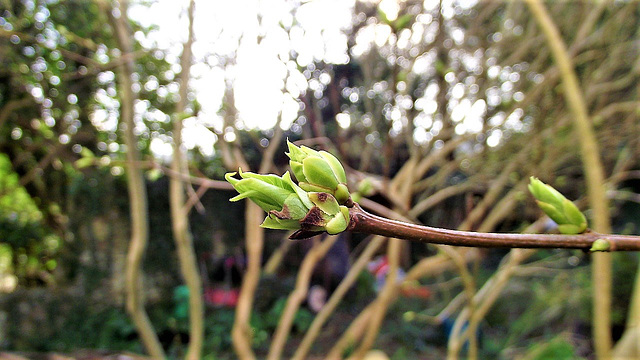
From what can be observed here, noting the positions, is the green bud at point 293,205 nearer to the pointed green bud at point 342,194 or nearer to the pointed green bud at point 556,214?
the pointed green bud at point 342,194

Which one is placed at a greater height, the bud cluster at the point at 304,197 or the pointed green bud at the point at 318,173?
the pointed green bud at the point at 318,173

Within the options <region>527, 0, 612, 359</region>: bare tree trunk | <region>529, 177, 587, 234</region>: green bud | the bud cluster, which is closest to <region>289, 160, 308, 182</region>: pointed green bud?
the bud cluster

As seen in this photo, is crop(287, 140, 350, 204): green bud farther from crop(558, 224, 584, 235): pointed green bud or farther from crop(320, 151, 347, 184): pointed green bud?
crop(558, 224, 584, 235): pointed green bud

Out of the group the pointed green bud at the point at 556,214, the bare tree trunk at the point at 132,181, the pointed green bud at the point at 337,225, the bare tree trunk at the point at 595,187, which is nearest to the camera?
the pointed green bud at the point at 337,225

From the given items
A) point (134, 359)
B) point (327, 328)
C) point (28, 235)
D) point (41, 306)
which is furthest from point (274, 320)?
point (28, 235)

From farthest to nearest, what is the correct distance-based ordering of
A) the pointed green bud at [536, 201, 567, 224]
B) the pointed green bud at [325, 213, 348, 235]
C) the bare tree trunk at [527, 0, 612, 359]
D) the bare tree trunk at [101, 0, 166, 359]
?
the bare tree trunk at [101, 0, 166, 359], the bare tree trunk at [527, 0, 612, 359], the pointed green bud at [536, 201, 567, 224], the pointed green bud at [325, 213, 348, 235]

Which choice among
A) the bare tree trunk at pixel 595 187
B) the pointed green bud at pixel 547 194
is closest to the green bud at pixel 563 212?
the pointed green bud at pixel 547 194

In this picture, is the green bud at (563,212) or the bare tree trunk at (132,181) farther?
the bare tree trunk at (132,181)

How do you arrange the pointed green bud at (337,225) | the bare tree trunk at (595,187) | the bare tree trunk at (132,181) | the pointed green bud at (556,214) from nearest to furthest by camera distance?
the pointed green bud at (337,225)
the pointed green bud at (556,214)
the bare tree trunk at (595,187)
the bare tree trunk at (132,181)

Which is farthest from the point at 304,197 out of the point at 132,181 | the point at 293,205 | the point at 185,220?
the point at 132,181

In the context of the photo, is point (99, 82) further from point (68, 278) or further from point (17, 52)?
point (68, 278)
